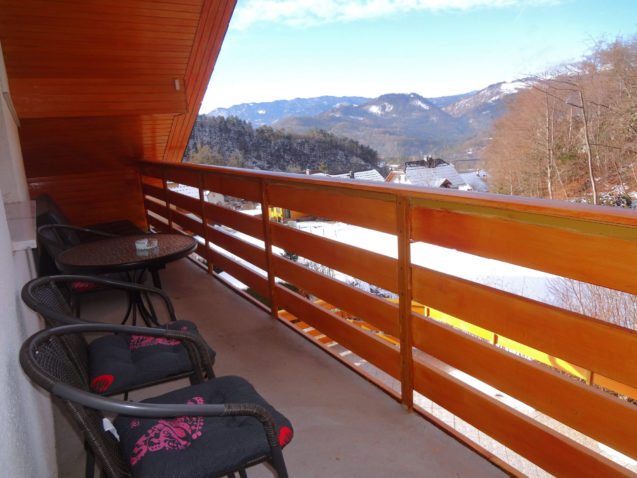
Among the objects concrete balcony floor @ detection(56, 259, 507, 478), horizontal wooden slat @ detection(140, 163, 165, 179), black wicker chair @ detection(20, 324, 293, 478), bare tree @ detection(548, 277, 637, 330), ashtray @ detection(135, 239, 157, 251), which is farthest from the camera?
bare tree @ detection(548, 277, 637, 330)

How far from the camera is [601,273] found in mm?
1101

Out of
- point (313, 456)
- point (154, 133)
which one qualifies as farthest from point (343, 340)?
point (154, 133)

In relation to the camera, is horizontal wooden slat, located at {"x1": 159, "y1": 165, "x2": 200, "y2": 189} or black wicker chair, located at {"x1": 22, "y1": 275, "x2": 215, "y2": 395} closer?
black wicker chair, located at {"x1": 22, "y1": 275, "x2": 215, "y2": 395}

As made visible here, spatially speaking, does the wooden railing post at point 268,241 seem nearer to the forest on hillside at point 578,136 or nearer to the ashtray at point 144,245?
the ashtray at point 144,245

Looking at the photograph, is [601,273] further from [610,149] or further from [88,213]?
[610,149]

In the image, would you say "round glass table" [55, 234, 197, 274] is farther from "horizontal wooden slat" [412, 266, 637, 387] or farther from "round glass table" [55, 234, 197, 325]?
"horizontal wooden slat" [412, 266, 637, 387]

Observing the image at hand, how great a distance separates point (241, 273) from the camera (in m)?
3.41

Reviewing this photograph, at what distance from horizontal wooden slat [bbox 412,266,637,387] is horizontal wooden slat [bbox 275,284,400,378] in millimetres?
447

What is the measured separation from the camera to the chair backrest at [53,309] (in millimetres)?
1319

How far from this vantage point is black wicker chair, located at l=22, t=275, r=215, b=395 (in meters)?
1.39

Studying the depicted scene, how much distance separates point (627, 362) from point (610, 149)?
1657 cm

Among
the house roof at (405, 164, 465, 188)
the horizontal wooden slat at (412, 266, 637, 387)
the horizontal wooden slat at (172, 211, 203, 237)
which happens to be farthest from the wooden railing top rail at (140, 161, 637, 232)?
the house roof at (405, 164, 465, 188)

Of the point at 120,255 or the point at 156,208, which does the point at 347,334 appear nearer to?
the point at 120,255

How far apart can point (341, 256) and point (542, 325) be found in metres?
1.02
